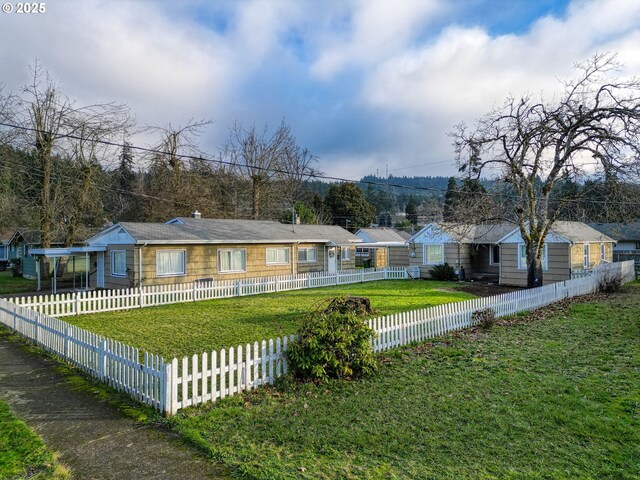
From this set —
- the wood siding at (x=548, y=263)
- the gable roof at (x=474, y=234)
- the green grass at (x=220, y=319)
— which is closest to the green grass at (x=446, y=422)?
the green grass at (x=220, y=319)

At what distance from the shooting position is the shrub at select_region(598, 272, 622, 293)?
65.5 ft

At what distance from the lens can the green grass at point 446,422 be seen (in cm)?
459

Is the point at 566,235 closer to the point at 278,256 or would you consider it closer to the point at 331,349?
the point at 278,256

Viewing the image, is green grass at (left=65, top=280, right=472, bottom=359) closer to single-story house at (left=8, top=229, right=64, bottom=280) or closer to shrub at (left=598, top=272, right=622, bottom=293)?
shrub at (left=598, top=272, right=622, bottom=293)

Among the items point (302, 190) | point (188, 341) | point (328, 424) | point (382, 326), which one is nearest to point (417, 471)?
point (328, 424)

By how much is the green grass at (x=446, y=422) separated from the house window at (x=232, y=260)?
15.4 m

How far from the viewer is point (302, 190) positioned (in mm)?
52281

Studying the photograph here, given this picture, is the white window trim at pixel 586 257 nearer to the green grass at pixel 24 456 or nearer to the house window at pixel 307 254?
the house window at pixel 307 254

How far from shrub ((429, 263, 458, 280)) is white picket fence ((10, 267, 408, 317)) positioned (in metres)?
4.78

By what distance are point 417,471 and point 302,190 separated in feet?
160

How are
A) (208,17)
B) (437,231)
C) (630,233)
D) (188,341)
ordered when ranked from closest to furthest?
(188,341)
(208,17)
(437,231)
(630,233)

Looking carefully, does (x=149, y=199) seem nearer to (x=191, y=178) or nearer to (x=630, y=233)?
(x=191, y=178)

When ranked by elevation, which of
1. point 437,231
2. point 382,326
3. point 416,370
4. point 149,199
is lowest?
point 416,370

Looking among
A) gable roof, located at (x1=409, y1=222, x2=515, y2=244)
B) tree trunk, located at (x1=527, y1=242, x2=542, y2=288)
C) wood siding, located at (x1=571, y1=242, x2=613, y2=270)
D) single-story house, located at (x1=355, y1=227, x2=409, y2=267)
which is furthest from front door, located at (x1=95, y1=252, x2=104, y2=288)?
wood siding, located at (x1=571, y1=242, x2=613, y2=270)
